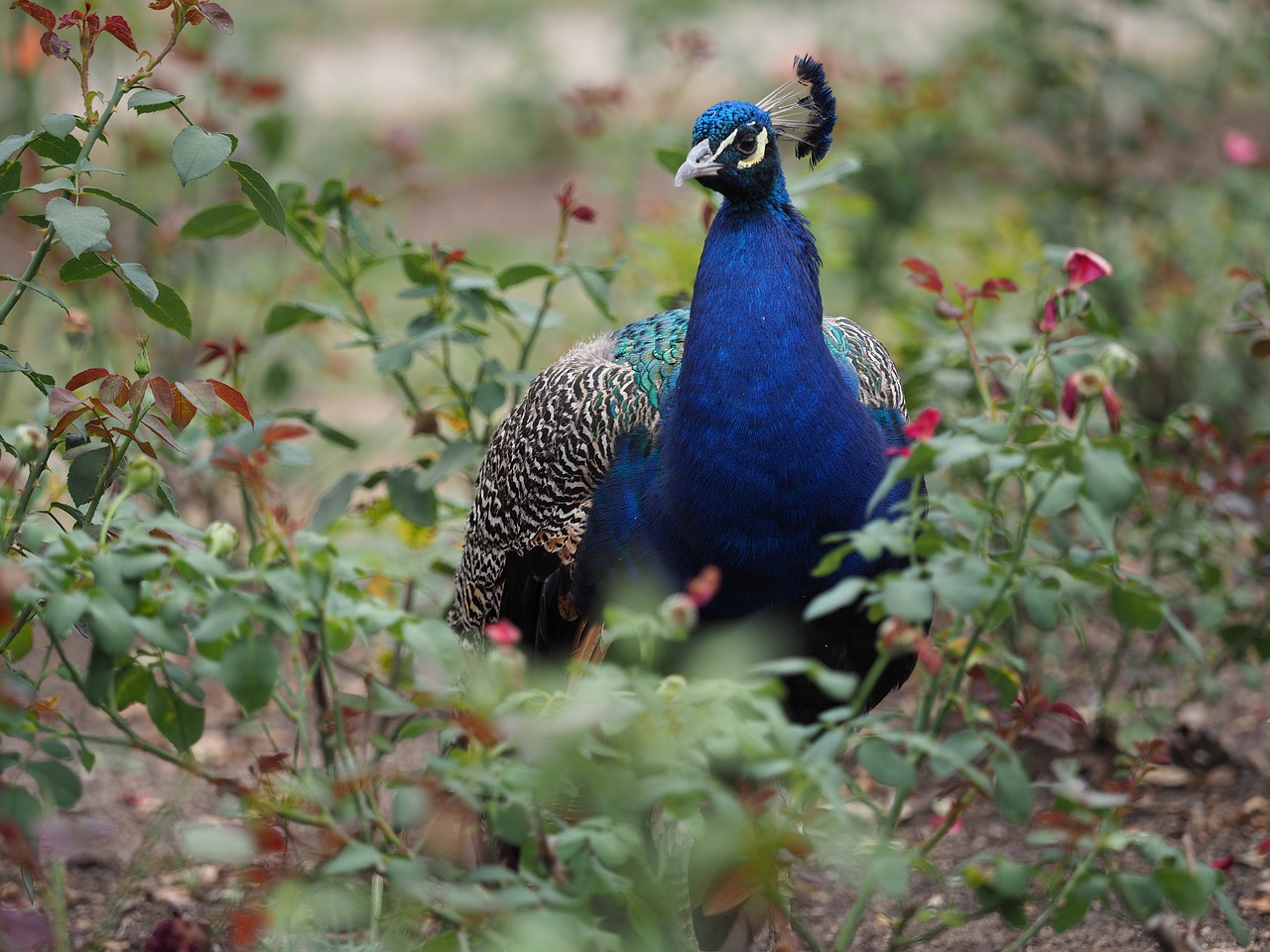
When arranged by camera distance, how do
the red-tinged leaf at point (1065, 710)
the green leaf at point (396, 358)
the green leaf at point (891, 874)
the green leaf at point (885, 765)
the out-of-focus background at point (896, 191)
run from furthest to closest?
the out-of-focus background at point (896, 191) < the green leaf at point (396, 358) < the red-tinged leaf at point (1065, 710) < the green leaf at point (885, 765) < the green leaf at point (891, 874)

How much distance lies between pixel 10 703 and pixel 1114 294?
4015 mm

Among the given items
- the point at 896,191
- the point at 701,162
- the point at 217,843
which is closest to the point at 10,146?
the point at 217,843

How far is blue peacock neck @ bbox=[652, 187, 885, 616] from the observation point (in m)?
2.39

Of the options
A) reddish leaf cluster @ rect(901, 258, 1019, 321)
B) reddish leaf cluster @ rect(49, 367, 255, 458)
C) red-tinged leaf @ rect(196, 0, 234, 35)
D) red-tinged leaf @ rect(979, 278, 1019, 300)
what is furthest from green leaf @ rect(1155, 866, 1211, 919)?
red-tinged leaf @ rect(196, 0, 234, 35)

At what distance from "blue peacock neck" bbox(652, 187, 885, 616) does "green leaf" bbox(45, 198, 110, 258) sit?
100 cm

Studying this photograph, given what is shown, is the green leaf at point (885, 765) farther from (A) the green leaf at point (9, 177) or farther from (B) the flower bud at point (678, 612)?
(A) the green leaf at point (9, 177)

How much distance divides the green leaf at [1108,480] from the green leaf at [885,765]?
0.34 m

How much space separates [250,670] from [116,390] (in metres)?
0.62

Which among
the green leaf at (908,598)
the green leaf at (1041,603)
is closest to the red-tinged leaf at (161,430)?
the green leaf at (908,598)

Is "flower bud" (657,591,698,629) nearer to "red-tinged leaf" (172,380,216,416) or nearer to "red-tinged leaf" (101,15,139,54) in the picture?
"red-tinged leaf" (172,380,216,416)

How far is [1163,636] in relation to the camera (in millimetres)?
3336

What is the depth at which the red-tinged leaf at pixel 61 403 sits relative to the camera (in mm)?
1892

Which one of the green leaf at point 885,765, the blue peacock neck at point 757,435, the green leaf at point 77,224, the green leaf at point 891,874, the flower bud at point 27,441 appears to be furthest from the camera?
the blue peacock neck at point 757,435

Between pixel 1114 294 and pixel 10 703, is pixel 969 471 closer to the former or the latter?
pixel 1114 294
